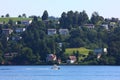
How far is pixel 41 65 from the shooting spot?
172625 mm

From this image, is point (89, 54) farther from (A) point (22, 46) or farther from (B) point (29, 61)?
(A) point (22, 46)

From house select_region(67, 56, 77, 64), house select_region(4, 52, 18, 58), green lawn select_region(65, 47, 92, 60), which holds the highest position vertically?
green lawn select_region(65, 47, 92, 60)

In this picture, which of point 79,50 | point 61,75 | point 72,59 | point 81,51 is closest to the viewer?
point 61,75

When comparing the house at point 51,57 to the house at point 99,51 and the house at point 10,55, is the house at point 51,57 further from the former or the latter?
the house at point 99,51

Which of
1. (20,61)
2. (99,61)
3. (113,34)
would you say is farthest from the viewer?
(113,34)

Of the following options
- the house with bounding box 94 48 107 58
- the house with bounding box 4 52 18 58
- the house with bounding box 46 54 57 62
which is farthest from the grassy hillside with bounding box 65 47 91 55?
the house with bounding box 4 52 18 58

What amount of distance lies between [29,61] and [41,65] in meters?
3.88

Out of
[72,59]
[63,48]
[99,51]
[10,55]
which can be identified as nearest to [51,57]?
[63,48]

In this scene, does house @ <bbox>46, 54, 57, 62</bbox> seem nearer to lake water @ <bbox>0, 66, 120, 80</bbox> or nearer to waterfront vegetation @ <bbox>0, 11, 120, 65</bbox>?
waterfront vegetation @ <bbox>0, 11, 120, 65</bbox>

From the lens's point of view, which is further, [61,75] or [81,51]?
[81,51]

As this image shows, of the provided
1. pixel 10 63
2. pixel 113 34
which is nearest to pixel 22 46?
pixel 10 63

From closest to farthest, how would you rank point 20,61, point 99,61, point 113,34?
point 99,61 → point 20,61 → point 113,34

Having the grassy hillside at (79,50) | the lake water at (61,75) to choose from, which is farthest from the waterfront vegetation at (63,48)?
the lake water at (61,75)

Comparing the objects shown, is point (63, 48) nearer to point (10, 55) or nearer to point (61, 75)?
point (10, 55)
